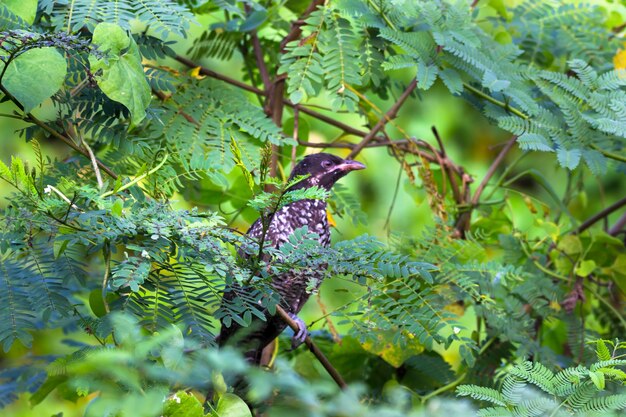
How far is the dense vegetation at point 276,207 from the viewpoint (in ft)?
4.69

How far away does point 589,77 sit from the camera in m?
2.32

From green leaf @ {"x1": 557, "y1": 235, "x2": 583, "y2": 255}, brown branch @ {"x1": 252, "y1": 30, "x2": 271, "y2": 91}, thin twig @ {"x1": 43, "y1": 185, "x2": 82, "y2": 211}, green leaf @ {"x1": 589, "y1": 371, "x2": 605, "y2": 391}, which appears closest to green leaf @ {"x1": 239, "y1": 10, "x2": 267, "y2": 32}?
brown branch @ {"x1": 252, "y1": 30, "x2": 271, "y2": 91}

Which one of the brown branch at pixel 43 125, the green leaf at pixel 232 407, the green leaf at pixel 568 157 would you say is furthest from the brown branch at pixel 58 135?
the green leaf at pixel 568 157

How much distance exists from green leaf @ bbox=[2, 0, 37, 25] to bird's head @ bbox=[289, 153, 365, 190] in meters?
0.87

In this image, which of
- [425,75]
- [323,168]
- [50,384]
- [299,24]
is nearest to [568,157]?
[425,75]

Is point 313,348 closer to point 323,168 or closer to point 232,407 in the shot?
point 232,407

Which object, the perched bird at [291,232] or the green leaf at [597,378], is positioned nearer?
the green leaf at [597,378]

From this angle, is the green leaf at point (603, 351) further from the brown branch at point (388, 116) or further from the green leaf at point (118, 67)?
the brown branch at point (388, 116)

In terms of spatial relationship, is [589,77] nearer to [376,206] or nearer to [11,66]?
[11,66]

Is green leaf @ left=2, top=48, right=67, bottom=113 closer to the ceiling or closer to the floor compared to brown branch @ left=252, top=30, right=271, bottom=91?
closer to the ceiling

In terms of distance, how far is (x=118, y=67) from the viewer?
1.61 m

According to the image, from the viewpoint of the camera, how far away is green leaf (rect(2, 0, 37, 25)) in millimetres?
1761

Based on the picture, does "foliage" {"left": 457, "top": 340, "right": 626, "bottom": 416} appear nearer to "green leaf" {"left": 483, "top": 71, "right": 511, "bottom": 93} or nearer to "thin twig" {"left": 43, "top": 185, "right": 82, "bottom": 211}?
"thin twig" {"left": 43, "top": 185, "right": 82, "bottom": 211}

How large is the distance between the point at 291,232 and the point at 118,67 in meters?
0.77
